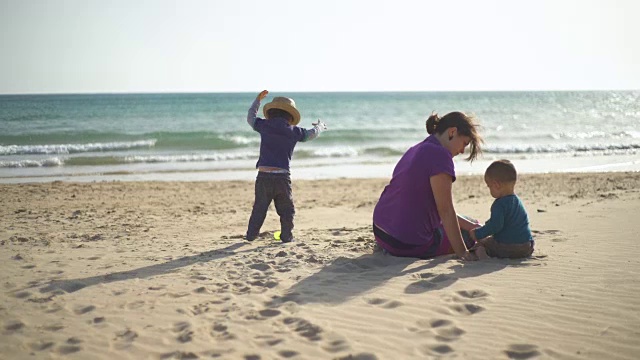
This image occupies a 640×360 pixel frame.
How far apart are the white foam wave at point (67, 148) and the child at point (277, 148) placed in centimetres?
1576

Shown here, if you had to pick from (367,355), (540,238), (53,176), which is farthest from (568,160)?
(367,355)

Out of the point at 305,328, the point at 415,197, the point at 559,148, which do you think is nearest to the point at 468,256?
the point at 415,197

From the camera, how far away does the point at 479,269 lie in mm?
4426

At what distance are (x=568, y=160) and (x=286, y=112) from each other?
14.6 metres

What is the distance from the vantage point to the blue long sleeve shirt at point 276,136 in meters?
5.55

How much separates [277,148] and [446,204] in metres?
2.05

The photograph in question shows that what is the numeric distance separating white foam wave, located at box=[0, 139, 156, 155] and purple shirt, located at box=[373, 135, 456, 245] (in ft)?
56.9

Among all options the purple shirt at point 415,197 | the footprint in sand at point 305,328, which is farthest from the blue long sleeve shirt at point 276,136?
the footprint in sand at point 305,328

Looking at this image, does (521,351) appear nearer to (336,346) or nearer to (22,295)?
(336,346)

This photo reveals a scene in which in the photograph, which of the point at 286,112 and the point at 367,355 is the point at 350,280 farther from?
the point at 286,112

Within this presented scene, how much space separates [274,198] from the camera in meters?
5.80

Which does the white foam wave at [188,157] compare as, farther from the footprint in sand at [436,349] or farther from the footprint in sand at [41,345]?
the footprint in sand at [436,349]

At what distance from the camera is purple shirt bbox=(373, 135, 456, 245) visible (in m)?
4.32

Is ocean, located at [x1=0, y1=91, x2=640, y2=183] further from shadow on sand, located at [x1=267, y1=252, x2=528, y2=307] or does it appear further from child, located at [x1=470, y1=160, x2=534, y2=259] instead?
shadow on sand, located at [x1=267, y1=252, x2=528, y2=307]
